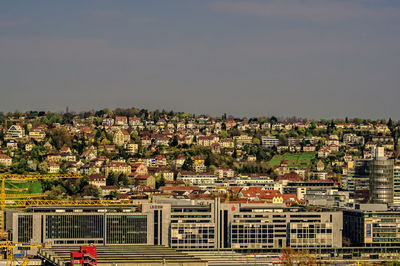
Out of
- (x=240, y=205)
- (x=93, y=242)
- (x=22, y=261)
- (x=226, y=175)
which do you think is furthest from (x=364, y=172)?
(x=22, y=261)

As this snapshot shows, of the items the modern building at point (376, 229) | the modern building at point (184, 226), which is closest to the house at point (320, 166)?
the modern building at point (376, 229)

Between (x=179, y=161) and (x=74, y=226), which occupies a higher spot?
(x=179, y=161)

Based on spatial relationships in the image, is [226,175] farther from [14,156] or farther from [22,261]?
[22,261]

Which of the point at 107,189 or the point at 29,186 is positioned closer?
the point at 29,186

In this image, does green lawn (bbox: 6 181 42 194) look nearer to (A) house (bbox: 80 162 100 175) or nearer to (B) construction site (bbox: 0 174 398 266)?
(A) house (bbox: 80 162 100 175)

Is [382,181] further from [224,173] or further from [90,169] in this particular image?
[90,169]

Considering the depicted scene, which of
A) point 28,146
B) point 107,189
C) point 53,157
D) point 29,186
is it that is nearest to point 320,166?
point 53,157
